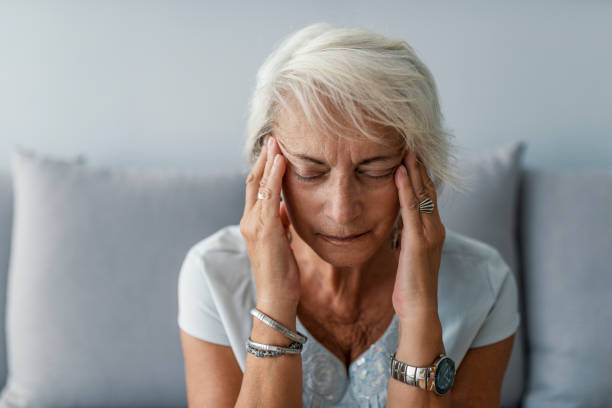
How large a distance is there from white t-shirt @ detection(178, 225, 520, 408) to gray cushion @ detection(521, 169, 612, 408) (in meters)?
0.31

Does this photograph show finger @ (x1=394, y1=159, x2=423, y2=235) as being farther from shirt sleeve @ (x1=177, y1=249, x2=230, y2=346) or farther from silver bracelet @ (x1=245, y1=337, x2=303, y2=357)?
shirt sleeve @ (x1=177, y1=249, x2=230, y2=346)

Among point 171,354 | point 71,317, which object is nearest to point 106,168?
point 71,317

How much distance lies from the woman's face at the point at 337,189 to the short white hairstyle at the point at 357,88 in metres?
0.03

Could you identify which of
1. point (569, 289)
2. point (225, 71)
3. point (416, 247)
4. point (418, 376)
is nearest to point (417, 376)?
point (418, 376)

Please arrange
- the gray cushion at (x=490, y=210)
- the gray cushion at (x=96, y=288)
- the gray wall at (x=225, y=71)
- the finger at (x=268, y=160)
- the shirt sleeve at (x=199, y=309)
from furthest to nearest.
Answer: the gray wall at (x=225, y=71)
the gray cushion at (x=490, y=210)
the gray cushion at (x=96, y=288)
the shirt sleeve at (x=199, y=309)
the finger at (x=268, y=160)

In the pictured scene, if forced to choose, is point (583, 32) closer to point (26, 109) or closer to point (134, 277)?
point (134, 277)

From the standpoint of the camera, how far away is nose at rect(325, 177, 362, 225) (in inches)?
44.1

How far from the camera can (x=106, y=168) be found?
1.70 metres

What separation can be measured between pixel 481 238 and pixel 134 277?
1.06m

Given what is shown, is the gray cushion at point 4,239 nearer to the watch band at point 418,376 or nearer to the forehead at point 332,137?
the forehead at point 332,137

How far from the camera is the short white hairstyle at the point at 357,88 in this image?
1.09m

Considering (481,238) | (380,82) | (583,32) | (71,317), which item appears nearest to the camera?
(380,82)

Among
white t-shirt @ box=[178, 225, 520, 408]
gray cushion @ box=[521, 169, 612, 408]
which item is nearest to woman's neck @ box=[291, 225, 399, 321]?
white t-shirt @ box=[178, 225, 520, 408]

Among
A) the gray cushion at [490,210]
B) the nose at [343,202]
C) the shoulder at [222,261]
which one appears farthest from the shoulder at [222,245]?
the gray cushion at [490,210]
